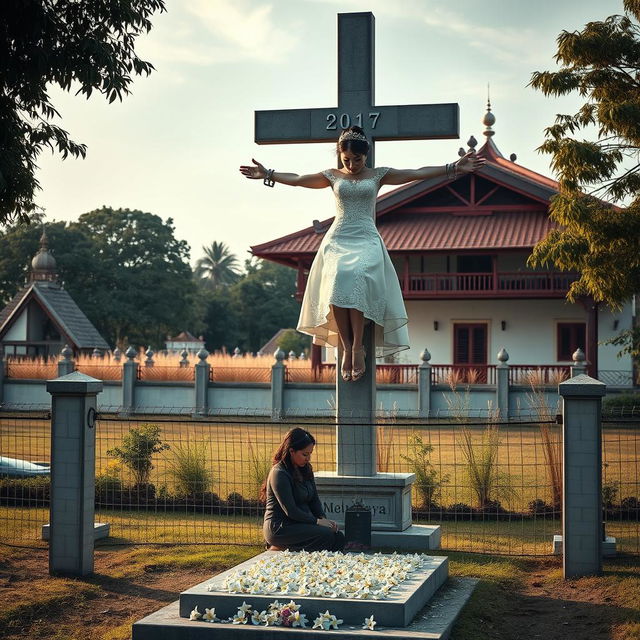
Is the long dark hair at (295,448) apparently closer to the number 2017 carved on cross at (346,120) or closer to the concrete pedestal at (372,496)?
the concrete pedestal at (372,496)

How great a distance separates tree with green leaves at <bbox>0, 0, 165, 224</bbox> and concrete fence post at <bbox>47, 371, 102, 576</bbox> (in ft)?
12.2

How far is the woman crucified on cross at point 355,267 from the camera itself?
8.41 metres

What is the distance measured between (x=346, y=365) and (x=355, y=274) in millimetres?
868

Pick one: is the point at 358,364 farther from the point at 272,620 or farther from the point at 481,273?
the point at 481,273

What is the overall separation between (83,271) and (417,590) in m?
56.6

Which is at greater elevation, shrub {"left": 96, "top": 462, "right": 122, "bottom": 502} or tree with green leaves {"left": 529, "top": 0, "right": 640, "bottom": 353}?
tree with green leaves {"left": 529, "top": 0, "right": 640, "bottom": 353}

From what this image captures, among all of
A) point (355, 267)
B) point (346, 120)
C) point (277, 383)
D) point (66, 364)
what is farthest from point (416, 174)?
point (66, 364)

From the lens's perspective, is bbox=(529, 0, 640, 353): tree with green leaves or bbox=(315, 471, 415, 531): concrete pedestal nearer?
bbox=(315, 471, 415, 531): concrete pedestal

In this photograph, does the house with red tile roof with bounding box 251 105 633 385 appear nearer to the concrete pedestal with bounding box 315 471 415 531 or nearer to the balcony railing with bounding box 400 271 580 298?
the balcony railing with bounding box 400 271 580 298

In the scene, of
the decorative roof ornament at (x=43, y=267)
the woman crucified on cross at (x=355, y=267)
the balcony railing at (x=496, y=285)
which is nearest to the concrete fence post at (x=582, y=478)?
the woman crucified on cross at (x=355, y=267)

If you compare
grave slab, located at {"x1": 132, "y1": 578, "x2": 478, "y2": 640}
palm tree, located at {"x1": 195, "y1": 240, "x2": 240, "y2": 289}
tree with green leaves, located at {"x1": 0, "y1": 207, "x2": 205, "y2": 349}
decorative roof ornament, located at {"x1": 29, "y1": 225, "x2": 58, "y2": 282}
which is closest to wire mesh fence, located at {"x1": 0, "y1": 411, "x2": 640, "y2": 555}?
grave slab, located at {"x1": 132, "y1": 578, "x2": 478, "y2": 640}

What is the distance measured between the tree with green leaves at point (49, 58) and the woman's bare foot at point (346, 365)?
4.49 metres

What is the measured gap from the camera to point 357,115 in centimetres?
920

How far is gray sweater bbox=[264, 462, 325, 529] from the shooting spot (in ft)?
24.0
